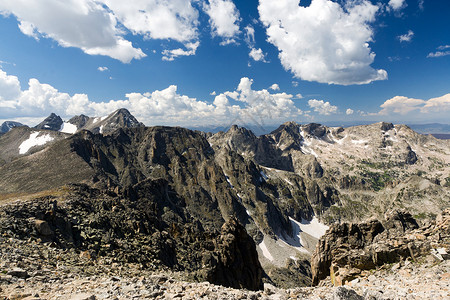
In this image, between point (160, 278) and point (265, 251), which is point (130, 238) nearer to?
point (160, 278)

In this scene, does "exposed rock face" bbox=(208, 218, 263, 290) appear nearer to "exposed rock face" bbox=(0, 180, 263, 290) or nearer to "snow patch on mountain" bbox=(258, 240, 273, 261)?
"exposed rock face" bbox=(0, 180, 263, 290)

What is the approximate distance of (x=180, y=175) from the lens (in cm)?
18925

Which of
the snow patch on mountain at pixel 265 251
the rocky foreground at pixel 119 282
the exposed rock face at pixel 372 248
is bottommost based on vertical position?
the snow patch on mountain at pixel 265 251

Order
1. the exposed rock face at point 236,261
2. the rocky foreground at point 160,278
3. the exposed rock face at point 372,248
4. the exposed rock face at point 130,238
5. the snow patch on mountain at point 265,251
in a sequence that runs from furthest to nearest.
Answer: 1. the snow patch on mountain at point 265,251
2. the exposed rock face at point 236,261
3. the exposed rock face at point 130,238
4. the exposed rock face at point 372,248
5. the rocky foreground at point 160,278

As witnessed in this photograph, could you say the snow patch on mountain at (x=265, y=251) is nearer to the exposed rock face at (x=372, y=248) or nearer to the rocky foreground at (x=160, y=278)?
the exposed rock face at (x=372, y=248)

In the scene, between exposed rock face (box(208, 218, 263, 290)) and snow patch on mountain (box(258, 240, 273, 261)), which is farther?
snow patch on mountain (box(258, 240, 273, 261))

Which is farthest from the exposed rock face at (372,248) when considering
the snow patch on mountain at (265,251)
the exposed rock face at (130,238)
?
the snow patch on mountain at (265,251)

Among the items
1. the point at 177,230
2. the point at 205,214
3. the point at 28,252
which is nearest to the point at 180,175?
the point at 205,214

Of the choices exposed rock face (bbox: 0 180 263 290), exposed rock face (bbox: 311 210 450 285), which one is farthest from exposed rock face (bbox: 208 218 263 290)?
exposed rock face (bbox: 311 210 450 285)

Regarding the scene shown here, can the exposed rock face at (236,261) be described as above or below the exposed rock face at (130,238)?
below

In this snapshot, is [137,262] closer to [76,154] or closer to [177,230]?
[177,230]

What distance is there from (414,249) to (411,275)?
413 cm

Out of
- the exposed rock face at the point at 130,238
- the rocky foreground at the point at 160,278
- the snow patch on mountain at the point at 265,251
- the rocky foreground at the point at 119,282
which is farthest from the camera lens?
the snow patch on mountain at the point at 265,251

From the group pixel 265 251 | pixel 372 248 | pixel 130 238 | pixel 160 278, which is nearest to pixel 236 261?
pixel 130 238
